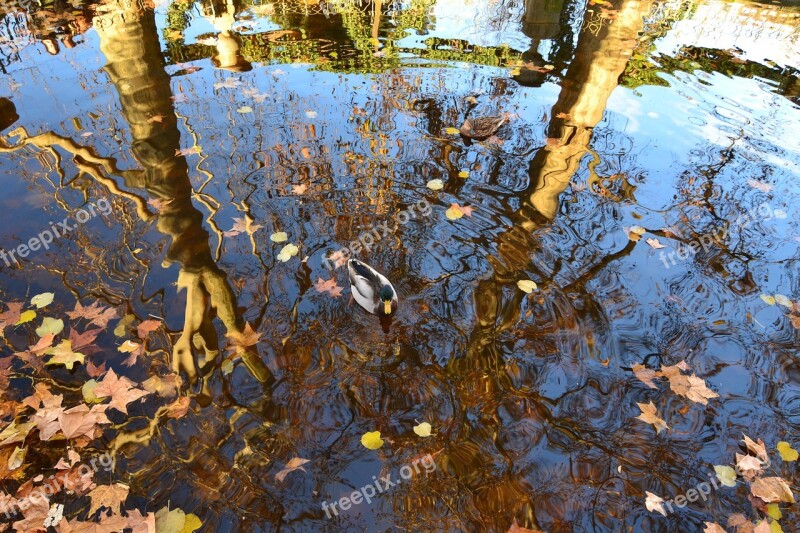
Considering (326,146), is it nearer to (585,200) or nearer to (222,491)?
(585,200)

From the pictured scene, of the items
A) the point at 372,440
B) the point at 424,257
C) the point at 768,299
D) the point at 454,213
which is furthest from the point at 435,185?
the point at 768,299

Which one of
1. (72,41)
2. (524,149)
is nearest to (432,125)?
(524,149)

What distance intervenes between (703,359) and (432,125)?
4033 millimetres

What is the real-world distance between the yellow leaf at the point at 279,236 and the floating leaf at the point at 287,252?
0.36ft

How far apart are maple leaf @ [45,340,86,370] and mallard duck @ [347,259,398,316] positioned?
2.05 m

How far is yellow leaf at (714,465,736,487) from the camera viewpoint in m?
2.84

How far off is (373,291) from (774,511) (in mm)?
2823

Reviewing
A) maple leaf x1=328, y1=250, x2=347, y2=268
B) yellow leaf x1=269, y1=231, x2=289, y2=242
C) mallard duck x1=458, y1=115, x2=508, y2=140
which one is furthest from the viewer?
mallard duck x1=458, y1=115, x2=508, y2=140

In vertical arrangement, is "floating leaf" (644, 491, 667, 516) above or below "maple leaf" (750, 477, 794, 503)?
below

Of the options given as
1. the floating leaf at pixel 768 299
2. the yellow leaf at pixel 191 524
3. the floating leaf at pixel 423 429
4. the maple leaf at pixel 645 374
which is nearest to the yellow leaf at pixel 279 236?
the floating leaf at pixel 423 429

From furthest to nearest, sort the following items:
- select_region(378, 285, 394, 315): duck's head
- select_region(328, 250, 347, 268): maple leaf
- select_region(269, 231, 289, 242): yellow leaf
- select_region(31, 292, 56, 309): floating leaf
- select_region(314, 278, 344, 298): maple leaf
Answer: select_region(269, 231, 289, 242): yellow leaf < select_region(328, 250, 347, 268): maple leaf < select_region(314, 278, 344, 298): maple leaf < select_region(31, 292, 56, 309): floating leaf < select_region(378, 285, 394, 315): duck's head

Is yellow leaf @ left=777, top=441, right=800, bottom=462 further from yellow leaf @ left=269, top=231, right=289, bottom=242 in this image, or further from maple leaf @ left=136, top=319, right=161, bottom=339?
maple leaf @ left=136, top=319, right=161, bottom=339

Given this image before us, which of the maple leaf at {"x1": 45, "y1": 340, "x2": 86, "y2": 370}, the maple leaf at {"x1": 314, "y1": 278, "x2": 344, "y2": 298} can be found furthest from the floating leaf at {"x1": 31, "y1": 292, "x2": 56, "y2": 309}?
the maple leaf at {"x1": 314, "y1": 278, "x2": 344, "y2": 298}

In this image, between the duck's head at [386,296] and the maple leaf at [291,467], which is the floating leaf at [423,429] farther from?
the duck's head at [386,296]
